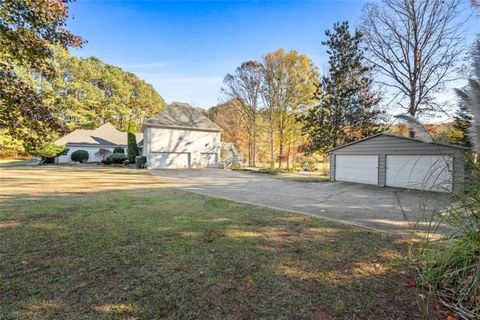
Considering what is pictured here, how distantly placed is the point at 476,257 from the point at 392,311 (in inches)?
34.6

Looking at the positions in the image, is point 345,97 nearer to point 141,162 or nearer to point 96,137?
point 141,162

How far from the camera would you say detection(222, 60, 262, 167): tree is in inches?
977

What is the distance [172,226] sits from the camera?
4754 millimetres

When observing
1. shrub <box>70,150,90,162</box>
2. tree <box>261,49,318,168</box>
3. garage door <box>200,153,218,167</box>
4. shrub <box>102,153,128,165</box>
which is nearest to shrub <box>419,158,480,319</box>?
tree <box>261,49,318,168</box>

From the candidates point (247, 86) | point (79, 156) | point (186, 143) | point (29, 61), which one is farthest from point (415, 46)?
point (79, 156)

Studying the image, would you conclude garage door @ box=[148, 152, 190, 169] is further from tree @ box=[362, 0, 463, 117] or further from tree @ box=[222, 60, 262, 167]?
tree @ box=[362, 0, 463, 117]

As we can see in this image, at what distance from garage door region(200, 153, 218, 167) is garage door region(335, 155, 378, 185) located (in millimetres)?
14151

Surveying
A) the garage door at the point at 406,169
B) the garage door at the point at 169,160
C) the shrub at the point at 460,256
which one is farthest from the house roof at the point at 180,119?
the shrub at the point at 460,256

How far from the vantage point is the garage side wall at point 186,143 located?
23.2 m

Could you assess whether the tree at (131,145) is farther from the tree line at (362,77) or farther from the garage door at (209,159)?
the tree line at (362,77)

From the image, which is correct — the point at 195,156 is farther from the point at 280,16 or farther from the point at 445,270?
the point at 445,270

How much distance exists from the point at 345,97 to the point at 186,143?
49.5 ft

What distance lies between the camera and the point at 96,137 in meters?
30.8

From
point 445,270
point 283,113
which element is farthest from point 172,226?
point 283,113
